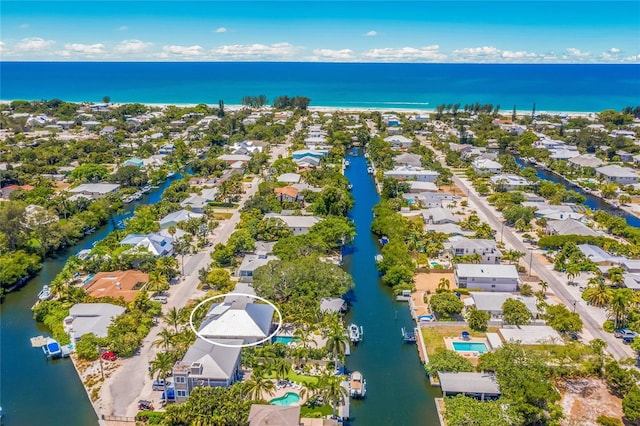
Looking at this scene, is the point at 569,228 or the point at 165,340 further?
the point at 569,228

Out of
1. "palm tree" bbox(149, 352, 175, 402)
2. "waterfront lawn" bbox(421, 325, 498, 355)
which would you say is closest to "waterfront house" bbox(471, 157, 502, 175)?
"waterfront lawn" bbox(421, 325, 498, 355)

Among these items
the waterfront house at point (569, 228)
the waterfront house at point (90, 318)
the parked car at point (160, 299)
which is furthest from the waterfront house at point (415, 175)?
the waterfront house at point (90, 318)

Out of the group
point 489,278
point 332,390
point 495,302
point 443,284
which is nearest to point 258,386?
point 332,390

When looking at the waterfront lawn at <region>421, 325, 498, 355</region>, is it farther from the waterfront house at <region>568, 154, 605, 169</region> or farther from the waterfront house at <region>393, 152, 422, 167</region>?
the waterfront house at <region>568, 154, 605, 169</region>

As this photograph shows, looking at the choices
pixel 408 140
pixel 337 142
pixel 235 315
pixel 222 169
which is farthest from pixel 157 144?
pixel 235 315

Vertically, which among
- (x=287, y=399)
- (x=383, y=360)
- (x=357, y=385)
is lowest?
(x=383, y=360)

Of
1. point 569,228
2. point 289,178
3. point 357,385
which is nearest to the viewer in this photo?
point 357,385

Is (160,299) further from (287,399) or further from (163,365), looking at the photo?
(287,399)
